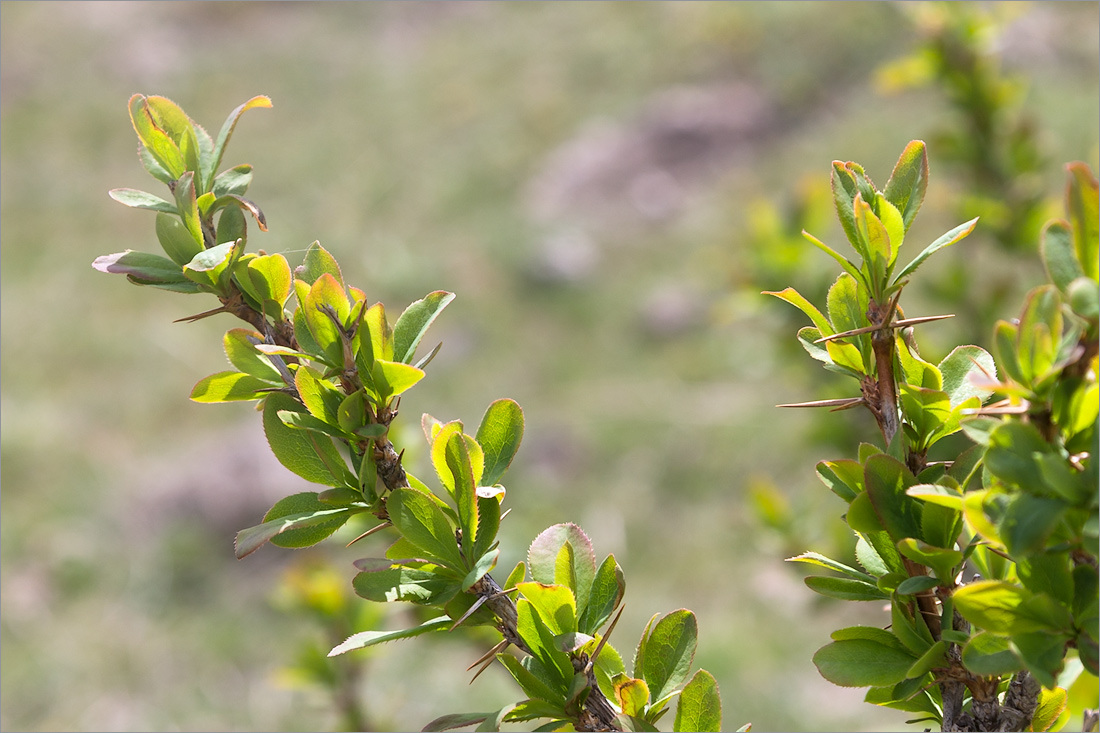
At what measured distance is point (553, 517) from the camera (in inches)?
127

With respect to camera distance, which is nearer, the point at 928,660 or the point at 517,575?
the point at 928,660

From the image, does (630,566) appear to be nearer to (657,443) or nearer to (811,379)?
(657,443)

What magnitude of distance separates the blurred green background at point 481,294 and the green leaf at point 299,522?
0.71m

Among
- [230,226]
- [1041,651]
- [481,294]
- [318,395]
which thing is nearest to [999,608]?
[1041,651]

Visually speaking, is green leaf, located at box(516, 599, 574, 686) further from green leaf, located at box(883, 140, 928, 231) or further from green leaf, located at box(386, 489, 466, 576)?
green leaf, located at box(883, 140, 928, 231)

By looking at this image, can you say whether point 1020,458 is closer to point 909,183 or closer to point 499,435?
point 909,183

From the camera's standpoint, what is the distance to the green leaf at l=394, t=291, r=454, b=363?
20.9 inches

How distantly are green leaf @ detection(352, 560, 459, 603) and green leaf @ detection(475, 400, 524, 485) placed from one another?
0.23ft

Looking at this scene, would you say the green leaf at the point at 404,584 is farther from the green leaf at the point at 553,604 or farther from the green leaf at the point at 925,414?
the green leaf at the point at 925,414

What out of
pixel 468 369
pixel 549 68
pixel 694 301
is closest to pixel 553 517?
pixel 468 369

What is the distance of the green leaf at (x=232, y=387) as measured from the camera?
518 mm

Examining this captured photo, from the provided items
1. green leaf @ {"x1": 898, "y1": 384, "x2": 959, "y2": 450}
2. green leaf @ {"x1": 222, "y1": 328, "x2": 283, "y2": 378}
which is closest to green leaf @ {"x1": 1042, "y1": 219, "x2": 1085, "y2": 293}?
green leaf @ {"x1": 898, "y1": 384, "x2": 959, "y2": 450}

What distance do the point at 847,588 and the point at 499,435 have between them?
0.23 m

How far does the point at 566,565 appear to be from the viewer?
520 millimetres
